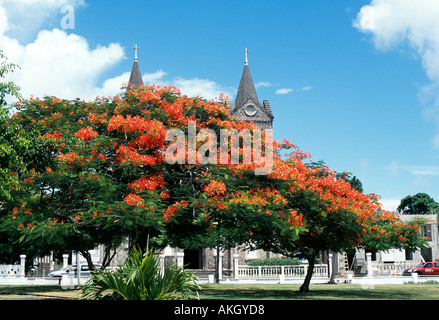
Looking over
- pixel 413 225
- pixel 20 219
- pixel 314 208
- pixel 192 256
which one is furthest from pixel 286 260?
pixel 20 219

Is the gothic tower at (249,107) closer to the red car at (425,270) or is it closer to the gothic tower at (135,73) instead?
the gothic tower at (135,73)

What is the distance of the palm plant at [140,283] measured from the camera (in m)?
11.1

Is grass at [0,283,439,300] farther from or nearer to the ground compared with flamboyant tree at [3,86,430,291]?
nearer to the ground

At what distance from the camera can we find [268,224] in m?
17.5

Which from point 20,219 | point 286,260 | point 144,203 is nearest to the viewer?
point 144,203

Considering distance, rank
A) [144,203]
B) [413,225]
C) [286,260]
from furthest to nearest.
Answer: [286,260] → [413,225] → [144,203]

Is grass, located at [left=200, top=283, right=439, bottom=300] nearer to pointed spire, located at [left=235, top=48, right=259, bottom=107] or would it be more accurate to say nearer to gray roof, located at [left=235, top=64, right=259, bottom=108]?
gray roof, located at [left=235, top=64, right=259, bottom=108]

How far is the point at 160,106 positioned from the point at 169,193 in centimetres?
358

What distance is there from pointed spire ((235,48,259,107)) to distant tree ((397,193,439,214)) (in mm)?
53891

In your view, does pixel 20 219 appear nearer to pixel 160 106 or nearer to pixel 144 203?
pixel 144 203

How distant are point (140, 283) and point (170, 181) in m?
8.62

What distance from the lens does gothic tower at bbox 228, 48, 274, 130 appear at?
6569 centimetres

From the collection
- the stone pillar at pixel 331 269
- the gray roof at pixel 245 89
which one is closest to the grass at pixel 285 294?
the stone pillar at pixel 331 269

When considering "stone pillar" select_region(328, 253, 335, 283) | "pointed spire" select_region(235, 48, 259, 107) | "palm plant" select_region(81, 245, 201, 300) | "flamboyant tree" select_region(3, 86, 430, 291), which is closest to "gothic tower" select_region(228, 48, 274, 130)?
"pointed spire" select_region(235, 48, 259, 107)
